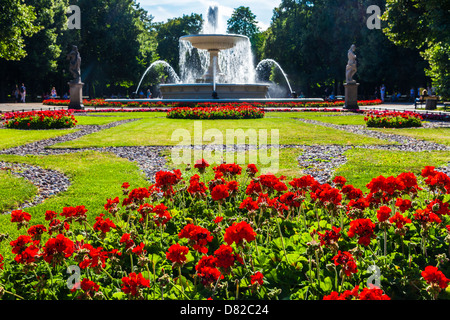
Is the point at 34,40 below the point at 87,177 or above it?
above

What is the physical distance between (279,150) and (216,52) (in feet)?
72.8

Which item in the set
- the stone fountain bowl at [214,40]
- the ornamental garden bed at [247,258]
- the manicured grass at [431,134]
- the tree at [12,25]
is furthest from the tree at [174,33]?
the ornamental garden bed at [247,258]

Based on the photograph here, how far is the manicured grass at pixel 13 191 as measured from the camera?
5626 mm

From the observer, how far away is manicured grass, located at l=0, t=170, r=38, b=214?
5.63 metres

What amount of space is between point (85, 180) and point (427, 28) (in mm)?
17805

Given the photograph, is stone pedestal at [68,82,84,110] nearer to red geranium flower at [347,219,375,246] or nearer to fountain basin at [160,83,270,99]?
fountain basin at [160,83,270,99]

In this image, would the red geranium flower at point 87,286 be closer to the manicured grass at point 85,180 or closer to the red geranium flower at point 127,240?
the red geranium flower at point 127,240

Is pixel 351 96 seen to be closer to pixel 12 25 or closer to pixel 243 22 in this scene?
pixel 12 25

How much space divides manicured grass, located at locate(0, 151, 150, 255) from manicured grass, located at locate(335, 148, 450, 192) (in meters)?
3.11

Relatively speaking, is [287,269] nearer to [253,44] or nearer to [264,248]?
[264,248]

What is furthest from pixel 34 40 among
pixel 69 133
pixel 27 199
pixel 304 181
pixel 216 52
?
pixel 304 181

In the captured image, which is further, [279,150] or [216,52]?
[216,52]

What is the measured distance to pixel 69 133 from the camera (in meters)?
13.6

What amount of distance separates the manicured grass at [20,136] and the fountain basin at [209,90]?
1460cm
